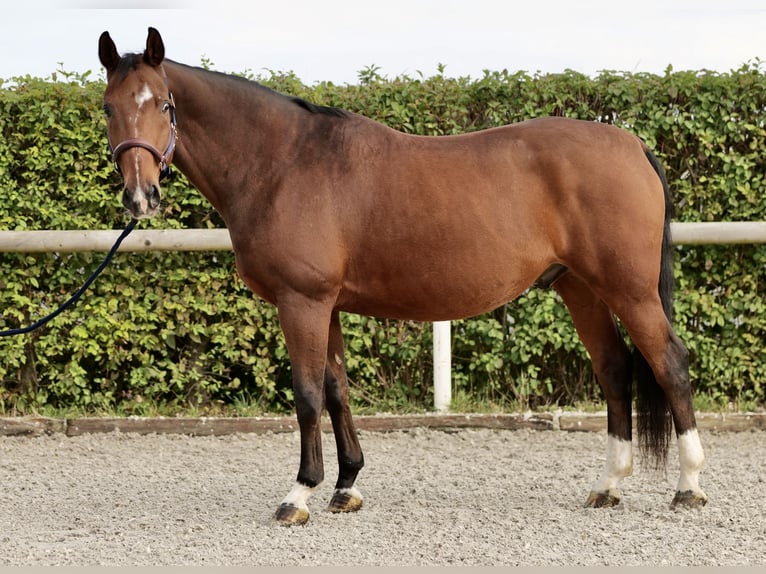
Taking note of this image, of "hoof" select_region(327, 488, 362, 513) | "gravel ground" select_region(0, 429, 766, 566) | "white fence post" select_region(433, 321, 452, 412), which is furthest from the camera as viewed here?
"white fence post" select_region(433, 321, 452, 412)

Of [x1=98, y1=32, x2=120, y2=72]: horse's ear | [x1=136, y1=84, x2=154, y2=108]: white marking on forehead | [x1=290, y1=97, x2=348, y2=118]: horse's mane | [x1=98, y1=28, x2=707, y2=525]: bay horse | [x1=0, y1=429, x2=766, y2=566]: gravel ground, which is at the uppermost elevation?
[x1=98, y1=32, x2=120, y2=72]: horse's ear

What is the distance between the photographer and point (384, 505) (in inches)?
187

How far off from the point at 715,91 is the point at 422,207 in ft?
10.3

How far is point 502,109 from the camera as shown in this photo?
6609mm

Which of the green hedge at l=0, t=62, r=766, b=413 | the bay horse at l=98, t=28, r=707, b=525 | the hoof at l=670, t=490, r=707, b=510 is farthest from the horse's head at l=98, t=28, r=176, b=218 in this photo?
the hoof at l=670, t=490, r=707, b=510

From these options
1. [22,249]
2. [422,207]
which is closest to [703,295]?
[422,207]

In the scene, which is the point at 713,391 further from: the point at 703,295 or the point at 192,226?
the point at 192,226

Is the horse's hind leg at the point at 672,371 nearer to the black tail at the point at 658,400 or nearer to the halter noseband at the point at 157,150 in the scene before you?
the black tail at the point at 658,400

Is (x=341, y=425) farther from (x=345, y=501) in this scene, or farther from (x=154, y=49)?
(x=154, y=49)

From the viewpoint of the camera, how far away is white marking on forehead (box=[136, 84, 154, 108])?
4035 mm

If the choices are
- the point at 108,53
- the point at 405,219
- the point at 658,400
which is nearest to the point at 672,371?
the point at 658,400

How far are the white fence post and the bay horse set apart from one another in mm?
2008

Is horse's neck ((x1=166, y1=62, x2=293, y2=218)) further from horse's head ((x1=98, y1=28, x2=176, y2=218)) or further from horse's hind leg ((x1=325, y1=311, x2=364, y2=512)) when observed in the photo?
horse's hind leg ((x1=325, y1=311, x2=364, y2=512))

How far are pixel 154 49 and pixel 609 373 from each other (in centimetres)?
263
